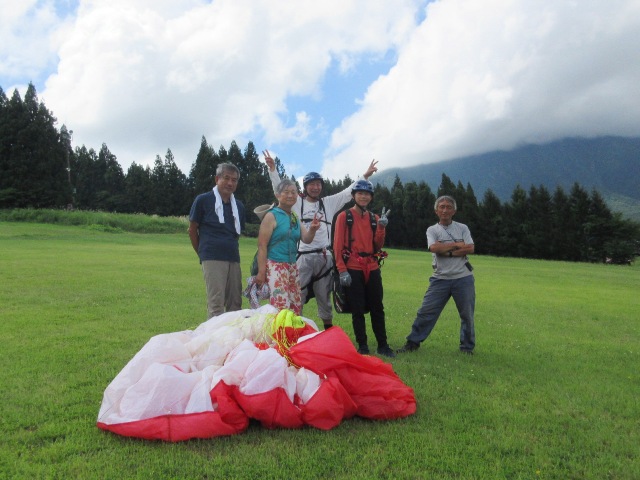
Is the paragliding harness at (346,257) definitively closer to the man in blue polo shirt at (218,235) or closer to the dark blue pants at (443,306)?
the dark blue pants at (443,306)

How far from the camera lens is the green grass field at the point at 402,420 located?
2.73 m

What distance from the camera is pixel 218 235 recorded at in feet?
17.0

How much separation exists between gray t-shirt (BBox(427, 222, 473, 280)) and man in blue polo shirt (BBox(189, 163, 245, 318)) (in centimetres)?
246

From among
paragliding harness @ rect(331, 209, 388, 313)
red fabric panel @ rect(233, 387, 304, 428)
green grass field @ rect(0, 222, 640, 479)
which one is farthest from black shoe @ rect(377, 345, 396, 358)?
red fabric panel @ rect(233, 387, 304, 428)

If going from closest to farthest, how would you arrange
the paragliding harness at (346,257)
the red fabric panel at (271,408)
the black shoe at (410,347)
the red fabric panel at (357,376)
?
the red fabric panel at (271,408)
the red fabric panel at (357,376)
the paragliding harness at (346,257)
the black shoe at (410,347)

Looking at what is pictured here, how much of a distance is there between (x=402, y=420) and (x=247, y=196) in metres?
52.7

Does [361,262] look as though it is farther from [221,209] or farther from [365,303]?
[221,209]

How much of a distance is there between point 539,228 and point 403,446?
1884 inches

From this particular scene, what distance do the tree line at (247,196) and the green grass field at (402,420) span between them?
3733 cm

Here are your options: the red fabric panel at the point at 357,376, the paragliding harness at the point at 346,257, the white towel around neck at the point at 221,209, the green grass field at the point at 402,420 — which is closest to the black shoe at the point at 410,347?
the green grass field at the point at 402,420

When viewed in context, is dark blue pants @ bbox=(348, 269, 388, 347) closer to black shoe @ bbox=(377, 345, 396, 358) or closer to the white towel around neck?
black shoe @ bbox=(377, 345, 396, 358)

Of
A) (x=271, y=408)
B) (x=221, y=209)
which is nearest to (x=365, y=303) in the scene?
(x=221, y=209)

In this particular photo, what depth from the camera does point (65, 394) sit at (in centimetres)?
372

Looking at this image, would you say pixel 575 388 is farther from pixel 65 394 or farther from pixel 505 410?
pixel 65 394
